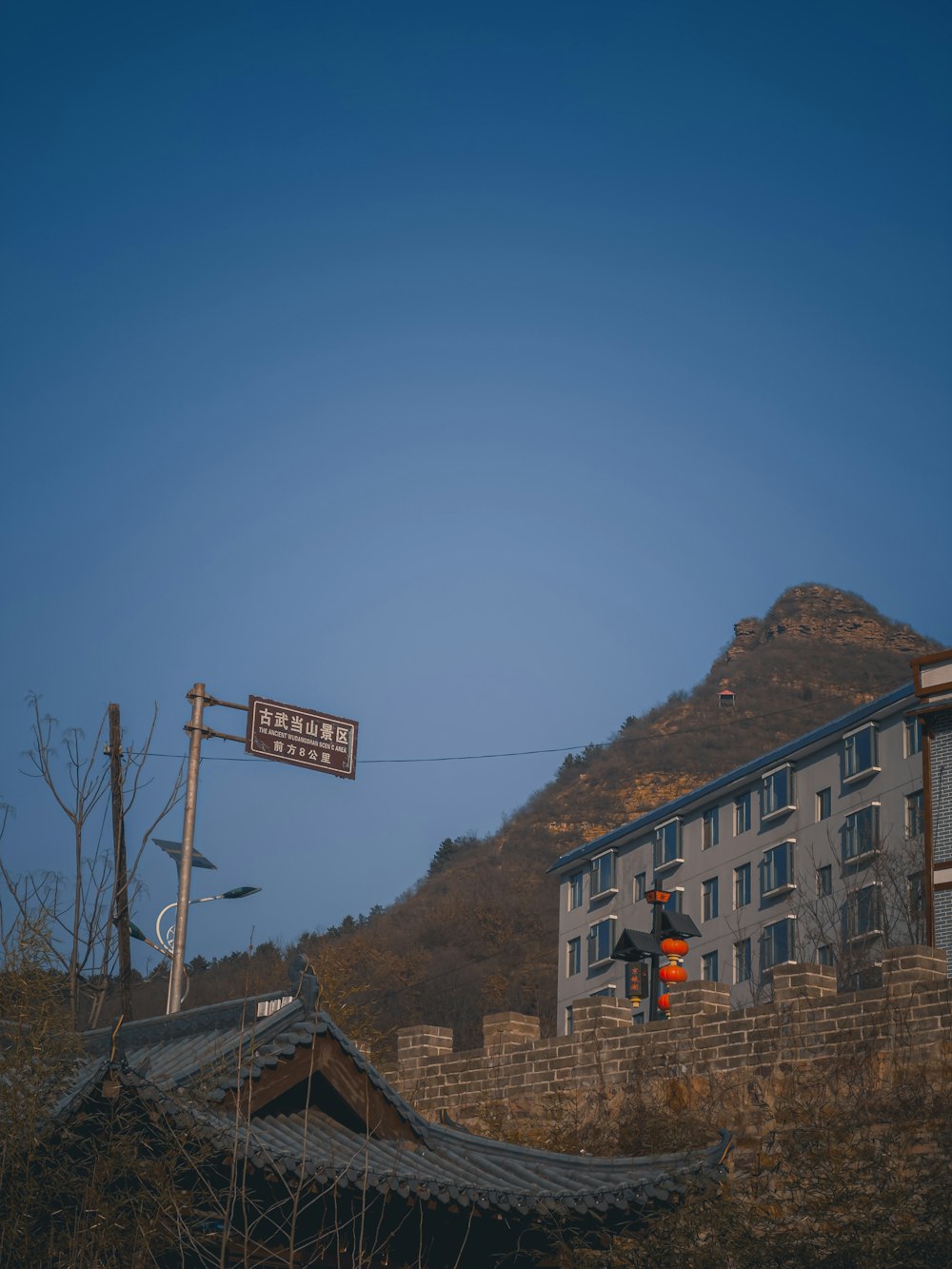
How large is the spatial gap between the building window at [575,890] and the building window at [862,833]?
1475 centimetres

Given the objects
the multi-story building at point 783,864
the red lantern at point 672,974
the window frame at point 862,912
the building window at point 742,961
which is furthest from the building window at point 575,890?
the red lantern at point 672,974

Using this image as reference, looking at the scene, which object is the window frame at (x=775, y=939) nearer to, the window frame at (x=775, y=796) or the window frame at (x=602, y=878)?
the window frame at (x=775, y=796)

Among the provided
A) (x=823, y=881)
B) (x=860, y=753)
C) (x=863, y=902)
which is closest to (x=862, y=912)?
(x=863, y=902)

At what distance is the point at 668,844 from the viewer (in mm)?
51531

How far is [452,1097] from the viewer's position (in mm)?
22516

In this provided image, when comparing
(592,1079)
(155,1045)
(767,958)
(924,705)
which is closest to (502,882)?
(767,958)

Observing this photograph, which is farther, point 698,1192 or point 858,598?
point 858,598

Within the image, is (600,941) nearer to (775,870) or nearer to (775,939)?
(775,870)

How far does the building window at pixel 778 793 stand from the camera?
152ft

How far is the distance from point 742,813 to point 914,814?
8.45m

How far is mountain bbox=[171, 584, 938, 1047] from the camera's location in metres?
70.1

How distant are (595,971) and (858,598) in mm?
73776

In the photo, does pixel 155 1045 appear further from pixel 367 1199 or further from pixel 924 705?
pixel 924 705

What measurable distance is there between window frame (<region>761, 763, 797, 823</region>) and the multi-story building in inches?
1.9
